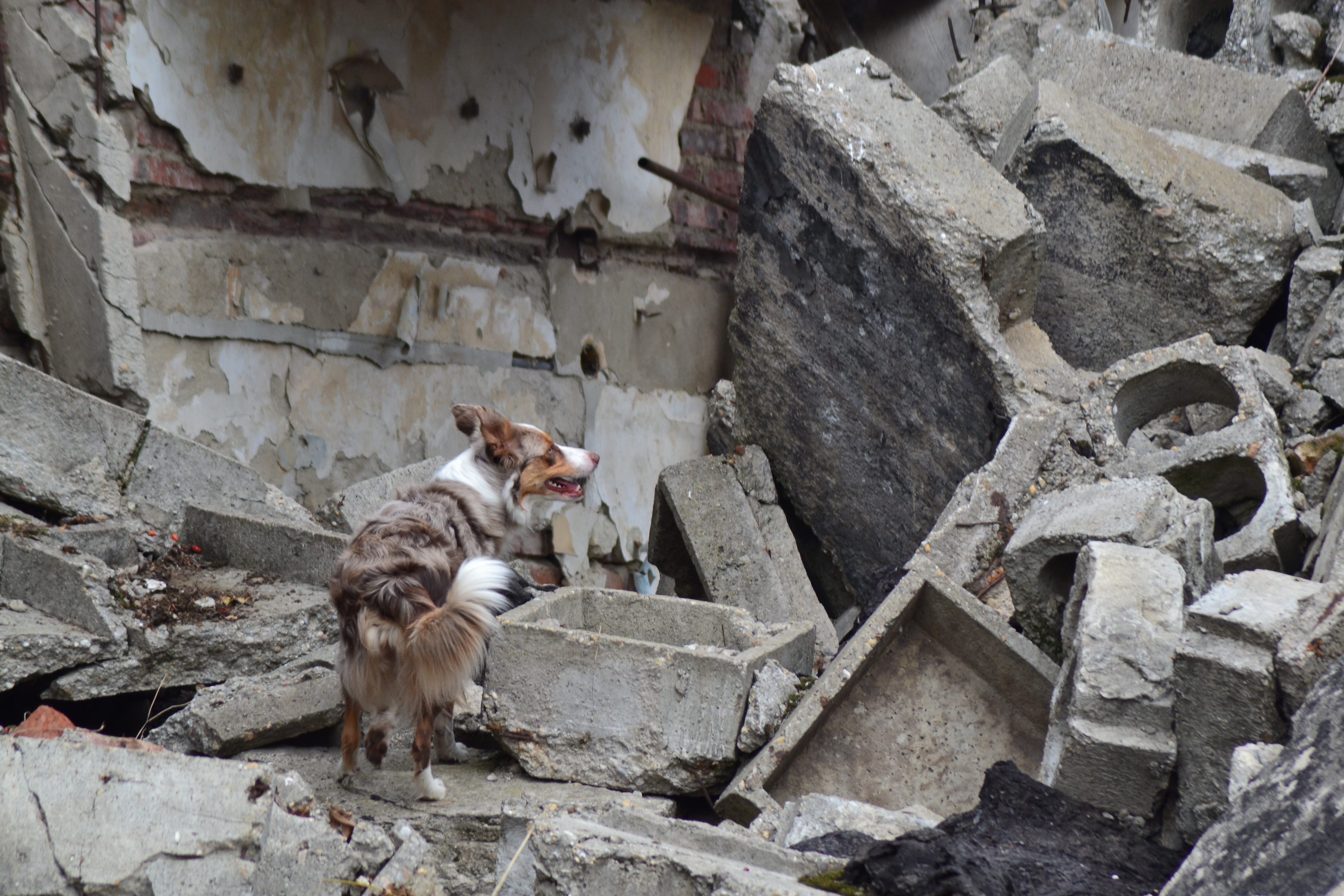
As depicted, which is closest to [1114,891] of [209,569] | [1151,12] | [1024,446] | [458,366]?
[1024,446]

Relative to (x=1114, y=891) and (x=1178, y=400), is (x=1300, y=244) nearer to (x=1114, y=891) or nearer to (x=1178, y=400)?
(x=1178, y=400)

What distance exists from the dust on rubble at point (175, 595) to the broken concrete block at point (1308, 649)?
11.0ft

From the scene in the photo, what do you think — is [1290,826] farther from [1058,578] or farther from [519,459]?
[519,459]

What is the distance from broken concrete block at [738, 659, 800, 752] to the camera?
312 cm

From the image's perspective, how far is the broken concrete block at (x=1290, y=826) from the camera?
1495 millimetres

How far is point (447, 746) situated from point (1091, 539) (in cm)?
212

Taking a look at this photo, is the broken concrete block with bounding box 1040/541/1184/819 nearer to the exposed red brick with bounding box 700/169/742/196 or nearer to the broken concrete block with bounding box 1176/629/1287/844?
the broken concrete block with bounding box 1176/629/1287/844

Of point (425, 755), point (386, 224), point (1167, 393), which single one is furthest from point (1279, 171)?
point (425, 755)

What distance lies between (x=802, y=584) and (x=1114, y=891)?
3.34 meters

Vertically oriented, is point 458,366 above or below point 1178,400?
below

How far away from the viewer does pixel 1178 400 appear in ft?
14.5

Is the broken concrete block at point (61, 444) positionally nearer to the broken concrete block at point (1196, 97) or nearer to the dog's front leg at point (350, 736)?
the dog's front leg at point (350, 736)

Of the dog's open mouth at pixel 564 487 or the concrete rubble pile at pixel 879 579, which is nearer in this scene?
the concrete rubble pile at pixel 879 579

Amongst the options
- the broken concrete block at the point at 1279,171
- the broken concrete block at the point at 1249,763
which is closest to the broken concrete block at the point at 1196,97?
the broken concrete block at the point at 1279,171
